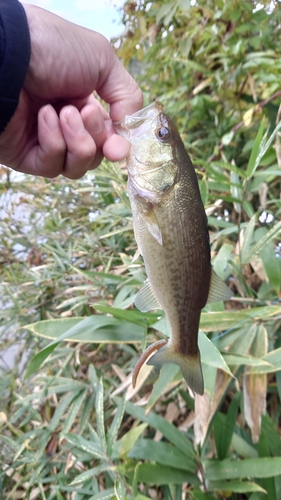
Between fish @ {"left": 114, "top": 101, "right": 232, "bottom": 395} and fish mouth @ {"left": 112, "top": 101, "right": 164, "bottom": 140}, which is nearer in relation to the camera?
fish @ {"left": 114, "top": 101, "right": 232, "bottom": 395}

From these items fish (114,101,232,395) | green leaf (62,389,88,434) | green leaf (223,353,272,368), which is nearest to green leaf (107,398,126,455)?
green leaf (62,389,88,434)

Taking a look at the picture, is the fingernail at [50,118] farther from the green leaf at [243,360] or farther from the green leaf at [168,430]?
the green leaf at [168,430]

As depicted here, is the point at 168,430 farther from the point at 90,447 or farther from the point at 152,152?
the point at 152,152

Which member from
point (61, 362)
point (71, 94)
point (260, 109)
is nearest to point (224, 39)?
point (260, 109)

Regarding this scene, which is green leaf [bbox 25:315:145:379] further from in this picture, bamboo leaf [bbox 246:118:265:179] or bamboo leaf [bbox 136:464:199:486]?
bamboo leaf [bbox 246:118:265:179]

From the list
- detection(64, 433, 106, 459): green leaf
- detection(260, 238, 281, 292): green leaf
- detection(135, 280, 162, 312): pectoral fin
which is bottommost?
detection(64, 433, 106, 459): green leaf

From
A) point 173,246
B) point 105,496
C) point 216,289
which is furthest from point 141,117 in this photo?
point 105,496

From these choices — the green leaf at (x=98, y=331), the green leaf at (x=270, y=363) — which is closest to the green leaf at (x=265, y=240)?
the green leaf at (x=270, y=363)
